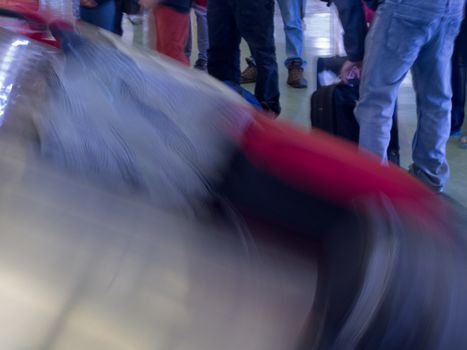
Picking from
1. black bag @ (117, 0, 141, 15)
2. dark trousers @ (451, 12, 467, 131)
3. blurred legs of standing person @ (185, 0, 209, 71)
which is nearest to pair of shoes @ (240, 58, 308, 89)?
blurred legs of standing person @ (185, 0, 209, 71)

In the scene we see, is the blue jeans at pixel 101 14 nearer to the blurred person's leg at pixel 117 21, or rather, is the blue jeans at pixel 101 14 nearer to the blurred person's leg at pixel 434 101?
the blurred person's leg at pixel 117 21

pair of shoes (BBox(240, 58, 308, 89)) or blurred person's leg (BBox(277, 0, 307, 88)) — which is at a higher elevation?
blurred person's leg (BBox(277, 0, 307, 88))

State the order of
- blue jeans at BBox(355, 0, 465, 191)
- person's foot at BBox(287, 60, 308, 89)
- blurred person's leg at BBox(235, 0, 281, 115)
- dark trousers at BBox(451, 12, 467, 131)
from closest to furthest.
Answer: blue jeans at BBox(355, 0, 465, 191) → dark trousers at BBox(451, 12, 467, 131) → blurred person's leg at BBox(235, 0, 281, 115) → person's foot at BBox(287, 60, 308, 89)

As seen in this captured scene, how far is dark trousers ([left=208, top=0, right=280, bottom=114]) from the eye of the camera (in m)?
2.63

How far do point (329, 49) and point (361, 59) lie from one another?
2.45 metres

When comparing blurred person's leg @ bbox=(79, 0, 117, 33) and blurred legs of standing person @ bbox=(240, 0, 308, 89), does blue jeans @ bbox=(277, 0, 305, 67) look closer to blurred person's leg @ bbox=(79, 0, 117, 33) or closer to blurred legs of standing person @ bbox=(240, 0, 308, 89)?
blurred legs of standing person @ bbox=(240, 0, 308, 89)

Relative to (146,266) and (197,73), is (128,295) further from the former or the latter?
(197,73)

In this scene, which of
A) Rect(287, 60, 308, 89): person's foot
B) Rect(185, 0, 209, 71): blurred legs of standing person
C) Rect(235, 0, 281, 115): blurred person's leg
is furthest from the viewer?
Rect(185, 0, 209, 71): blurred legs of standing person

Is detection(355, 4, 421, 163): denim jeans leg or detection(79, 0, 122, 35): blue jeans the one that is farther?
detection(79, 0, 122, 35): blue jeans

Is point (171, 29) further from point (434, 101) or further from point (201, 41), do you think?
point (201, 41)

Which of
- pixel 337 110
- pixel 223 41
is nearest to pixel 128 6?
pixel 223 41

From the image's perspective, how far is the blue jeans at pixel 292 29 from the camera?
3865 millimetres

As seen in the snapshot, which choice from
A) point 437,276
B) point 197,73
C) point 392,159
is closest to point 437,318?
point 437,276

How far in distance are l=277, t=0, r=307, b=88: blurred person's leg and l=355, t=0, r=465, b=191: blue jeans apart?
155 centimetres
